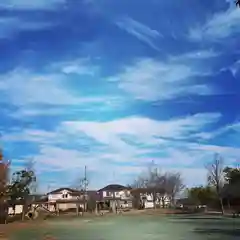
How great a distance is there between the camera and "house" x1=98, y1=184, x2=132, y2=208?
7162 centimetres

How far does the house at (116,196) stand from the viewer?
235 ft

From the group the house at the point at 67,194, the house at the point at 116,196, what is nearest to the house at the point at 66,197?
the house at the point at 67,194

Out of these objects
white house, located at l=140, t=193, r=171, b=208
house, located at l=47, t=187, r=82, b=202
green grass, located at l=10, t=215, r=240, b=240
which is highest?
house, located at l=47, t=187, r=82, b=202

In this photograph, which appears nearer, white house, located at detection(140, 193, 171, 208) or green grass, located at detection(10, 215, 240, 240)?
green grass, located at detection(10, 215, 240, 240)

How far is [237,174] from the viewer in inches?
1658

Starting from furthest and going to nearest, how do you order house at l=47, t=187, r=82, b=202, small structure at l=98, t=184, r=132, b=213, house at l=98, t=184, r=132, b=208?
house at l=98, t=184, r=132, b=208 < small structure at l=98, t=184, r=132, b=213 < house at l=47, t=187, r=82, b=202

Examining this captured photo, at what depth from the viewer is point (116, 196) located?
7512 centimetres

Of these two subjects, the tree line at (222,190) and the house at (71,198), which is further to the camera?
the house at (71,198)

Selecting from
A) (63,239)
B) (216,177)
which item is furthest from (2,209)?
(216,177)

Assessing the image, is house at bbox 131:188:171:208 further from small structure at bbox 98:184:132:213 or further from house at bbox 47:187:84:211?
house at bbox 47:187:84:211

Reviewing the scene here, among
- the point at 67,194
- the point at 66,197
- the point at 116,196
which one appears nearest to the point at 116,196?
the point at 116,196

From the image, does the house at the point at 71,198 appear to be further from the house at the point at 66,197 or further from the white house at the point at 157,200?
the white house at the point at 157,200

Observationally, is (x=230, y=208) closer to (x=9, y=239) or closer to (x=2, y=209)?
(x=2, y=209)

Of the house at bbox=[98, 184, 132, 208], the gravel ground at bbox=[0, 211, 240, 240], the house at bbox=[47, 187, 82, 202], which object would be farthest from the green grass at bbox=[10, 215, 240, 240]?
the house at bbox=[98, 184, 132, 208]
